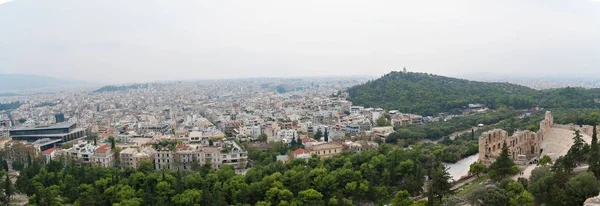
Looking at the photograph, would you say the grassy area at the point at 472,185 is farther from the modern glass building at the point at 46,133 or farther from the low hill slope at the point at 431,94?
the modern glass building at the point at 46,133

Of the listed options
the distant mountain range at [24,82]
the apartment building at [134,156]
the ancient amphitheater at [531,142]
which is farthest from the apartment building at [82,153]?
the distant mountain range at [24,82]

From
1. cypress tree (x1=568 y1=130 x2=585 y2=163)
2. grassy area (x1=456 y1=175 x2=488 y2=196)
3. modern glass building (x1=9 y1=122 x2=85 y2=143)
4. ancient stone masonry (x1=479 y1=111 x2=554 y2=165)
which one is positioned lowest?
modern glass building (x1=9 y1=122 x2=85 y2=143)

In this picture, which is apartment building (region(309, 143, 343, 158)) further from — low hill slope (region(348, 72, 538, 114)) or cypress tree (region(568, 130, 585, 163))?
low hill slope (region(348, 72, 538, 114))

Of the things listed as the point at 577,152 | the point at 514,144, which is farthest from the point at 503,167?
the point at 514,144

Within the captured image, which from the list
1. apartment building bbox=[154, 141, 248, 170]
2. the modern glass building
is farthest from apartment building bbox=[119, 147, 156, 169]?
the modern glass building

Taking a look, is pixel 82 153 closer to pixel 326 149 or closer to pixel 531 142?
pixel 326 149

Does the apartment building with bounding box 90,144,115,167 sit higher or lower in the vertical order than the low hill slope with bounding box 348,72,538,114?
lower

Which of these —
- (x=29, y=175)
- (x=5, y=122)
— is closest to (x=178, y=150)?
(x=29, y=175)

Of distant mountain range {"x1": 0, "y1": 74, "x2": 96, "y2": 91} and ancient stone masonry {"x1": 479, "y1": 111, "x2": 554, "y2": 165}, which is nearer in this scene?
ancient stone masonry {"x1": 479, "y1": 111, "x2": 554, "y2": 165}
